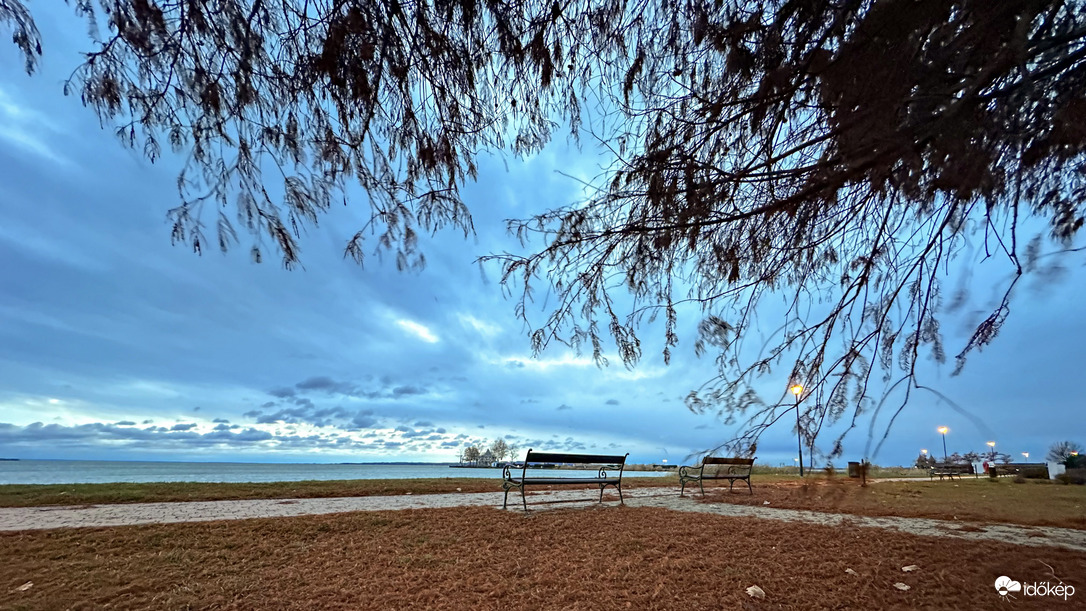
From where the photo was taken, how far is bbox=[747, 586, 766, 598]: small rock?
296 cm

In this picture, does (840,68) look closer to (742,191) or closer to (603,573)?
(742,191)

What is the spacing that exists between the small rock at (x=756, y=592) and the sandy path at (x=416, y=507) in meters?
2.92

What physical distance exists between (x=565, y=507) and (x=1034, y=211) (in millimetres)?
6026

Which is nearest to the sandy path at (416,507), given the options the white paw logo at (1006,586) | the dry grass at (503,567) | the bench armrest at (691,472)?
the dry grass at (503,567)

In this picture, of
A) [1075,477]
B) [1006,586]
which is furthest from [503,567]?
[1075,477]

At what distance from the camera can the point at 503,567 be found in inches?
144

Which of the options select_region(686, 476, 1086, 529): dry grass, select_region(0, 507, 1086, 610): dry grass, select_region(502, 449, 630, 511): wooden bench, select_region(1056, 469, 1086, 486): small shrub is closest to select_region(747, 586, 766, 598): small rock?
select_region(0, 507, 1086, 610): dry grass

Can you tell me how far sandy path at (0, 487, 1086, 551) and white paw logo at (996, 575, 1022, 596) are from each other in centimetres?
167

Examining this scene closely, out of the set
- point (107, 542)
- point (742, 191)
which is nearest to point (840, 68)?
point (742, 191)

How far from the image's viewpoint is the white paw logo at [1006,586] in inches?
116

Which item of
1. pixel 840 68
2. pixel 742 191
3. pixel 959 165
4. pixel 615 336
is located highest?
pixel 840 68

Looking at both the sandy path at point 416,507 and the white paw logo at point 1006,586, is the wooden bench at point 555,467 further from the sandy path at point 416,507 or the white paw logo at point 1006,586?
the white paw logo at point 1006,586

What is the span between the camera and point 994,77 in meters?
1.94

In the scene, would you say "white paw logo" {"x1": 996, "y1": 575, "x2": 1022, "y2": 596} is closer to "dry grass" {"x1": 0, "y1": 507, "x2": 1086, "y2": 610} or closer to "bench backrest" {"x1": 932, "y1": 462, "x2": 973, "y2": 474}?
"dry grass" {"x1": 0, "y1": 507, "x2": 1086, "y2": 610}
